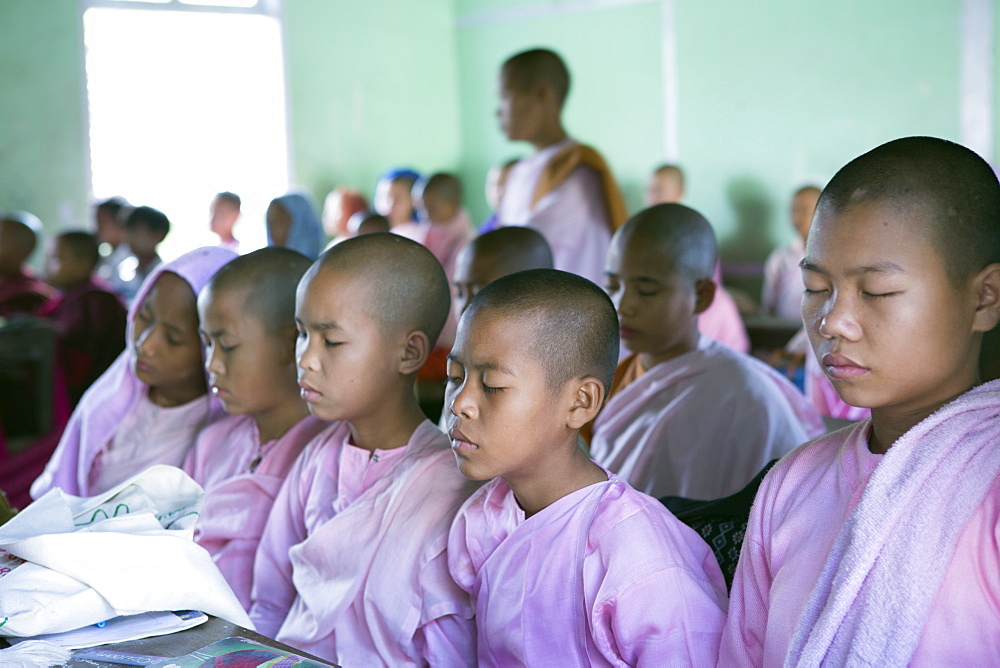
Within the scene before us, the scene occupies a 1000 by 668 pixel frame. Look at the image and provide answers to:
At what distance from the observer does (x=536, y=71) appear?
4031mm

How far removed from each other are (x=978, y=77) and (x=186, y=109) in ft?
19.9

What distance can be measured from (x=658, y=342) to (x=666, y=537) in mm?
1010

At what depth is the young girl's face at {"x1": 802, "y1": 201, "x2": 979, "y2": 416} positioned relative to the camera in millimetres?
1248

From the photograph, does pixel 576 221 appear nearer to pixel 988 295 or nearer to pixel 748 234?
pixel 988 295

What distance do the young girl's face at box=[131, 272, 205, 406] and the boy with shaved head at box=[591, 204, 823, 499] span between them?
108 cm

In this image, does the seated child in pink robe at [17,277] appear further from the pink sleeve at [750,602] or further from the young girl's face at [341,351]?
the pink sleeve at [750,602]

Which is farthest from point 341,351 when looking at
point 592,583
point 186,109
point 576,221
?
point 186,109

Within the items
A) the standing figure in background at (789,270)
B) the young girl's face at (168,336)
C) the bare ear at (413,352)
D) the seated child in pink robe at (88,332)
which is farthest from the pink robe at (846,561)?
the standing figure in background at (789,270)

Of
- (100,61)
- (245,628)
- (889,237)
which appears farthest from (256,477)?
(100,61)

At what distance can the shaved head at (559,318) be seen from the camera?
1680 mm

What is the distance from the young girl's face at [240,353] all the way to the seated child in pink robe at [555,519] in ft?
2.49

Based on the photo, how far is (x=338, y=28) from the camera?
362 inches

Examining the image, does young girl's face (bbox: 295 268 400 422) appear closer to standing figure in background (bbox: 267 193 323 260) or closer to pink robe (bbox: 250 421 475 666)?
pink robe (bbox: 250 421 475 666)

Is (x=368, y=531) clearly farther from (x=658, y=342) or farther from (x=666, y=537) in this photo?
(x=658, y=342)
